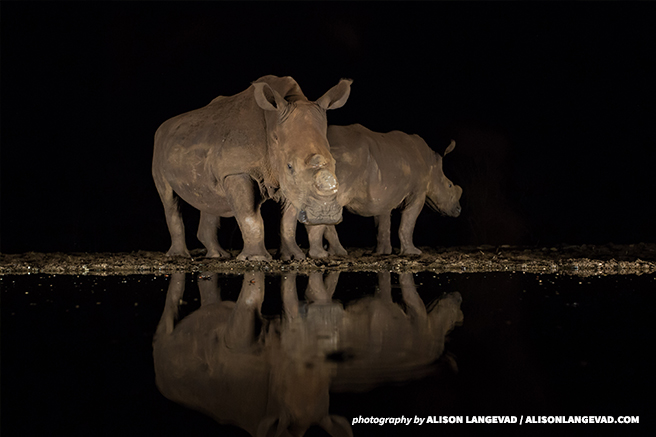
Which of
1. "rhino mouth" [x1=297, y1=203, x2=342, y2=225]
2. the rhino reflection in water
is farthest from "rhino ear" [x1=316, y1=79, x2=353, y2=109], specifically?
the rhino reflection in water

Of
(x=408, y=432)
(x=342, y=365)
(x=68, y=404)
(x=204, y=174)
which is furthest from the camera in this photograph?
(x=204, y=174)

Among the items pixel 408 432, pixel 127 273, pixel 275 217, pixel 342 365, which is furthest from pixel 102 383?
pixel 275 217

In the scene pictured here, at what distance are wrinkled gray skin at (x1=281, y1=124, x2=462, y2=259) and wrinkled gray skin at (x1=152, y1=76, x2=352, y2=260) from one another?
0.51 metres

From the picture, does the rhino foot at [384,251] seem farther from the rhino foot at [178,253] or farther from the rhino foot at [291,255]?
the rhino foot at [178,253]

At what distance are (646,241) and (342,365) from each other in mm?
9960

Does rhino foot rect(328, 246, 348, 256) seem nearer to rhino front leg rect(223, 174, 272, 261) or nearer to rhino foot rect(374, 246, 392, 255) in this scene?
rhino foot rect(374, 246, 392, 255)

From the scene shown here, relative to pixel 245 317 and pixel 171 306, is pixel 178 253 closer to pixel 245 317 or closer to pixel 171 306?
pixel 171 306

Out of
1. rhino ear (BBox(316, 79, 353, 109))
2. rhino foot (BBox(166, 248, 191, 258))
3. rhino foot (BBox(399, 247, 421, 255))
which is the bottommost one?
rhino foot (BBox(166, 248, 191, 258))

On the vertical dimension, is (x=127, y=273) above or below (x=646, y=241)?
below

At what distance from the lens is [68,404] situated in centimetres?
215

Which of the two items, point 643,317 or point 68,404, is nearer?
point 68,404

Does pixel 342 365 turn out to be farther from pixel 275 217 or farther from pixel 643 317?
pixel 275 217

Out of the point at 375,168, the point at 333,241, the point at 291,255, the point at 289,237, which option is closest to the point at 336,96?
the point at 375,168

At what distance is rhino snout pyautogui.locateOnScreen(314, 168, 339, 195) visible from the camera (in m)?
6.12
